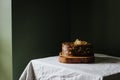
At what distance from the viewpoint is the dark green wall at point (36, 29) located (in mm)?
2018

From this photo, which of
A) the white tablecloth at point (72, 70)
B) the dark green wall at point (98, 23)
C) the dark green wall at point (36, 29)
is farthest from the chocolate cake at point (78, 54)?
the dark green wall at point (36, 29)

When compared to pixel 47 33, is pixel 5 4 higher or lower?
higher

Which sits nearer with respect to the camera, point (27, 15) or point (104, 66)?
point (104, 66)

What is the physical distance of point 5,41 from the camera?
6.82 feet

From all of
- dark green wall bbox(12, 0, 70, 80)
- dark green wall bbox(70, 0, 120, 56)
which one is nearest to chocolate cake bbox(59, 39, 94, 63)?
dark green wall bbox(70, 0, 120, 56)

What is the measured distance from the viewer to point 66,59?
161 centimetres

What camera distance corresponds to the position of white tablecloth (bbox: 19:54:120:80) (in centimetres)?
132

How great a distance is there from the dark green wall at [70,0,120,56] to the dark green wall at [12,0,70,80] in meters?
0.14

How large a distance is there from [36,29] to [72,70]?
85 cm

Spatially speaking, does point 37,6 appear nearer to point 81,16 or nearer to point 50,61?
point 81,16

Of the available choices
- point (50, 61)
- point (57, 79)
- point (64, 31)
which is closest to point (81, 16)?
point (64, 31)

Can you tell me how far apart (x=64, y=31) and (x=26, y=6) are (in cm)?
55

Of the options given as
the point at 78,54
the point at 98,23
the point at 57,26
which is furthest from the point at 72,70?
the point at 57,26

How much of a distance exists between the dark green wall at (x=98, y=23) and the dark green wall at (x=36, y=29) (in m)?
0.14
